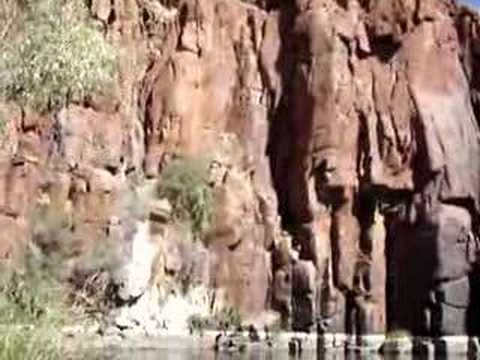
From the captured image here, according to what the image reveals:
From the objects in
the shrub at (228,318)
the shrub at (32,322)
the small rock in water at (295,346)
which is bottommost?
the shrub at (32,322)

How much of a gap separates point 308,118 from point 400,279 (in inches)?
423

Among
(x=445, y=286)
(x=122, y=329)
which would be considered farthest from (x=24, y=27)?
(x=445, y=286)

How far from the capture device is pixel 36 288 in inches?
588

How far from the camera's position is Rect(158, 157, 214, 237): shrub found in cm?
5781

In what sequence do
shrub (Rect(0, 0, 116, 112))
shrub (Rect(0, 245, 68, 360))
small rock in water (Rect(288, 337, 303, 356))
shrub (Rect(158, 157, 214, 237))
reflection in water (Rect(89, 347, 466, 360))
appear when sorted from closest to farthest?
shrub (Rect(0, 245, 68, 360)) → shrub (Rect(0, 0, 116, 112)) → reflection in water (Rect(89, 347, 466, 360)) → small rock in water (Rect(288, 337, 303, 356)) → shrub (Rect(158, 157, 214, 237))

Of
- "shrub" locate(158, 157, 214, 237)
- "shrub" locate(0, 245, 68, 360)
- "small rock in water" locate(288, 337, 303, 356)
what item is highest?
"shrub" locate(158, 157, 214, 237)

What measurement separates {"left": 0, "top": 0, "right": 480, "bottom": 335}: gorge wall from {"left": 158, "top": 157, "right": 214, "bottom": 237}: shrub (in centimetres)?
79

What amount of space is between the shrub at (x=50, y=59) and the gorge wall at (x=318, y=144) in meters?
38.7

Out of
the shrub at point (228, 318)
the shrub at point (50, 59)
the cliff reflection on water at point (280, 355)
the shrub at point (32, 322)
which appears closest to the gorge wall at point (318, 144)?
the shrub at point (228, 318)

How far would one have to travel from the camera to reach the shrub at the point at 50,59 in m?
14.1

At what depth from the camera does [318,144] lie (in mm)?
62375

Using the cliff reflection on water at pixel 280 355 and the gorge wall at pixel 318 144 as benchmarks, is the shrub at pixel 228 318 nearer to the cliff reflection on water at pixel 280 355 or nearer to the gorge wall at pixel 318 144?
the gorge wall at pixel 318 144

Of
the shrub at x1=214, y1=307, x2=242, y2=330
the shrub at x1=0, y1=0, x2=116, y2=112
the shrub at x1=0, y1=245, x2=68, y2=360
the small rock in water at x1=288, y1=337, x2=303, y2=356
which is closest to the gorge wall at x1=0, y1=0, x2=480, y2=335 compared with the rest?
the shrub at x1=214, y1=307, x2=242, y2=330

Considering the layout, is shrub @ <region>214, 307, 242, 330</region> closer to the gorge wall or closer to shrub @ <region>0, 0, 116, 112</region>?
the gorge wall
